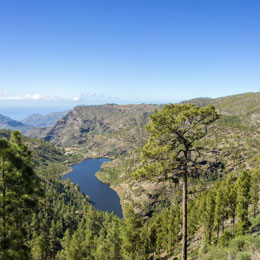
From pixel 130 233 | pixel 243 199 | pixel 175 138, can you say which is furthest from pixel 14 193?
pixel 243 199

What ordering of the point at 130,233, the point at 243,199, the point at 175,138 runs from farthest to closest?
the point at 243,199 → the point at 130,233 → the point at 175,138

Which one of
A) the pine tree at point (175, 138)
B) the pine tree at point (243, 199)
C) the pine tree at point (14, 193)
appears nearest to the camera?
the pine tree at point (14, 193)

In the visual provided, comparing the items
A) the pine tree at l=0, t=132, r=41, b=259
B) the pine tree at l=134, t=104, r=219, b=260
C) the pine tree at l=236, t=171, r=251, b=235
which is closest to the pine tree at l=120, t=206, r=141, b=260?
the pine tree at l=236, t=171, r=251, b=235

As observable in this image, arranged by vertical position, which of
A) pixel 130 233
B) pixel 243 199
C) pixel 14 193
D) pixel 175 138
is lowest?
pixel 130 233

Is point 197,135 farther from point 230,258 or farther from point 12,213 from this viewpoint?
point 12,213

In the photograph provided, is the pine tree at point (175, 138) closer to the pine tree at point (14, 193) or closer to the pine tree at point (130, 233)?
the pine tree at point (14, 193)

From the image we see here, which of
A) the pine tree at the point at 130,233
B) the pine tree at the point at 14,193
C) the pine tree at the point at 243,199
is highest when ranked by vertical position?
the pine tree at the point at 14,193

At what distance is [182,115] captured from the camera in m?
19.9

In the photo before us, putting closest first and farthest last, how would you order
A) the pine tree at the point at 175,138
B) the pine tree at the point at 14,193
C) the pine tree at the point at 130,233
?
the pine tree at the point at 14,193 < the pine tree at the point at 175,138 < the pine tree at the point at 130,233

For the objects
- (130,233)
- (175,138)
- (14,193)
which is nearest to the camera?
(14,193)

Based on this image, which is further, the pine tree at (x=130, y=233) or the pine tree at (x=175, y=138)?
the pine tree at (x=130, y=233)

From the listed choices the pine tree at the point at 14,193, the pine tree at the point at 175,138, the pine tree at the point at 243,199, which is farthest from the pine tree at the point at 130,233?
the pine tree at the point at 14,193

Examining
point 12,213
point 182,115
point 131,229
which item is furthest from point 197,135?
→ point 131,229

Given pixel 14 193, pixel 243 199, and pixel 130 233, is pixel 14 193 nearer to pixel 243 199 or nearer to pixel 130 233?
pixel 130 233
